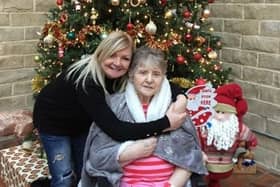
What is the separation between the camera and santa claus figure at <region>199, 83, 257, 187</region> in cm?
226

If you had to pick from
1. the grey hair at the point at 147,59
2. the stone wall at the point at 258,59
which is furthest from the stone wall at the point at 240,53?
the grey hair at the point at 147,59

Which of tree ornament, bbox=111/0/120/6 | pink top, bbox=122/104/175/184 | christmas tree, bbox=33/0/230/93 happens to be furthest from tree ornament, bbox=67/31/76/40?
pink top, bbox=122/104/175/184

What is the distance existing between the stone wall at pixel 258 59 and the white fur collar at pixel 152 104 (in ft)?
4.85

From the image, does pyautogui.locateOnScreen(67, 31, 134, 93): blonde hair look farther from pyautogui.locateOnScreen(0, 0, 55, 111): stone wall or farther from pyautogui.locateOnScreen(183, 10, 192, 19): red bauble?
pyautogui.locateOnScreen(0, 0, 55, 111): stone wall

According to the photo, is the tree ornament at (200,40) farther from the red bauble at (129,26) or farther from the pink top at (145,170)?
the pink top at (145,170)

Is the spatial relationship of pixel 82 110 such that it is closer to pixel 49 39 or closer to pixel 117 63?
pixel 117 63

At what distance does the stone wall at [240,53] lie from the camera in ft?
10.2

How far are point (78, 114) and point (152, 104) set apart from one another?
48 centimetres

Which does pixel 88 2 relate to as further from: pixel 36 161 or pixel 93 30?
pixel 36 161

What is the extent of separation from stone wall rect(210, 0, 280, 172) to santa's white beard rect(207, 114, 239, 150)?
3.27ft

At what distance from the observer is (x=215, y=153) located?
2357mm

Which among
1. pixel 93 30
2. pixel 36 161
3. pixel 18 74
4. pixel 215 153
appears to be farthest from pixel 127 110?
pixel 18 74

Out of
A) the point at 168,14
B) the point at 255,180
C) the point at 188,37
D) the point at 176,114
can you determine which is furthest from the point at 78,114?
the point at 255,180

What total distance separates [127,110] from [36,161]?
1.26 meters
